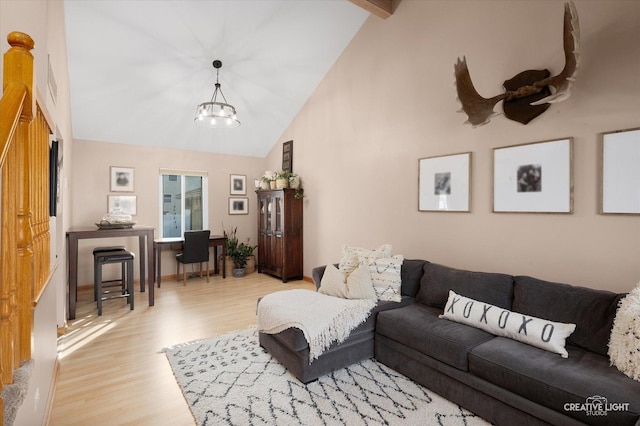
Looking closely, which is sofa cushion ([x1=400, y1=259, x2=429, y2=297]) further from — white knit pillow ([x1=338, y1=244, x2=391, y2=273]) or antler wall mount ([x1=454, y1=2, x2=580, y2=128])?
antler wall mount ([x1=454, y1=2, x2=580, y2=128])

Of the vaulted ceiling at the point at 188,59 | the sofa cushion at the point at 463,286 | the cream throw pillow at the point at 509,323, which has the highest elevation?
the vaulted ceiling at the point at 188,59

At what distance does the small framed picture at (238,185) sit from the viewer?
6344mm

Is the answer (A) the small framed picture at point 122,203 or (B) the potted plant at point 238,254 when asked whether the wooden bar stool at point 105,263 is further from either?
(B) the potted plant at point 238,254

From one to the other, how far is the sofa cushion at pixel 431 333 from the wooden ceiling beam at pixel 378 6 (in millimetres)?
3277

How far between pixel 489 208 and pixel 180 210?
16.7 feet

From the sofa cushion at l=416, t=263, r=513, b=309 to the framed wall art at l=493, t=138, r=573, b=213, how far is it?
67 centimetres

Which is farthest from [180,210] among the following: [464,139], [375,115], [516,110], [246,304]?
[516,110]

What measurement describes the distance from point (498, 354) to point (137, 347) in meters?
3.02

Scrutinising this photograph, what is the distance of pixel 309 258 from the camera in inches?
215

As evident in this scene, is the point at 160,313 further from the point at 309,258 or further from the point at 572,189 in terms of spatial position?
the point at 572,189

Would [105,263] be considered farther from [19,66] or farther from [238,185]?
[19,66]

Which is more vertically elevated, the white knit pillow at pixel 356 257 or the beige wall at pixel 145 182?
the beige wall at pixel 145 182

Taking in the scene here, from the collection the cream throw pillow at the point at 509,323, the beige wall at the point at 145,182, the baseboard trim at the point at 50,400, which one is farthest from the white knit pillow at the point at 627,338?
the beige wall at the point at 145,182

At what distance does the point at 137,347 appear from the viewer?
3023mm
